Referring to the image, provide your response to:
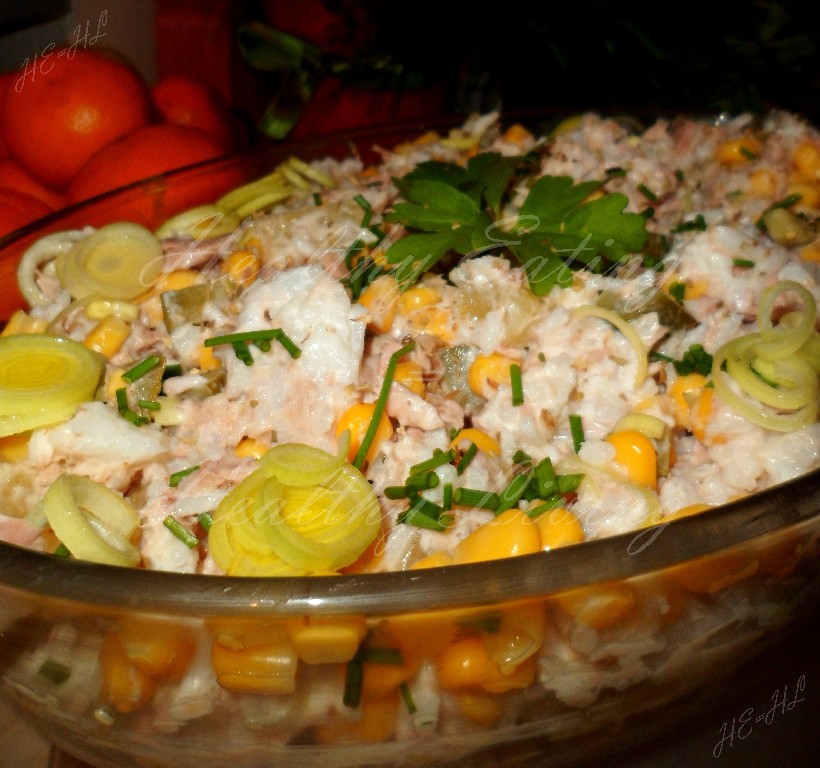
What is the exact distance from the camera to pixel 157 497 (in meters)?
1.14

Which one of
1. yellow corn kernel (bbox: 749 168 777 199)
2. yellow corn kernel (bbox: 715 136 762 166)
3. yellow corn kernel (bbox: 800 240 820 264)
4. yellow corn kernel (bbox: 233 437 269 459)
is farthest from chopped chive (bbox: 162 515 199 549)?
yellow corn kernel (bbox: 715 136 762 166)

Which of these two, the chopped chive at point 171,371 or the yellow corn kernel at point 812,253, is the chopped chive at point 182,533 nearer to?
the chopped chive at point 171,371

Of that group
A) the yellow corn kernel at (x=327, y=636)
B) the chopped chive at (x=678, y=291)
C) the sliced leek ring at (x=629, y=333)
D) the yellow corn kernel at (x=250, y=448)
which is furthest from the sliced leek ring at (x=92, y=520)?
the chopped chive at (x=678, y=291)

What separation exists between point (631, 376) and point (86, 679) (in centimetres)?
85

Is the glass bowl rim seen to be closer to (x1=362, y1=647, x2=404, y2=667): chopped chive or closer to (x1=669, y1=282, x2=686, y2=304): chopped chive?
(x1=362, y1=647, x2=404, y2=667): chopped chive

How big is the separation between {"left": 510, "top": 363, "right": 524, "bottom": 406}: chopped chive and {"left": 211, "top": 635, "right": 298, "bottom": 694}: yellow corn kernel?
0.51 meters

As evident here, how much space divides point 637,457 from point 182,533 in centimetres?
61

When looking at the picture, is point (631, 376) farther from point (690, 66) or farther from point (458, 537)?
point (690, 66)

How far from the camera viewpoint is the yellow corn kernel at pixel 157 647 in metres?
0.87

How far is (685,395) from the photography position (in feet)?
4.21

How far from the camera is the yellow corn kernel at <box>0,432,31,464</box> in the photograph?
3.99ft

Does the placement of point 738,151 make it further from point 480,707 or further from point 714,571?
point 480,707

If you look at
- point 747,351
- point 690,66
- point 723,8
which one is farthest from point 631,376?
point 723,8

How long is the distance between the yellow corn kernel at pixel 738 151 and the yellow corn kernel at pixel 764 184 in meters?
0.11
